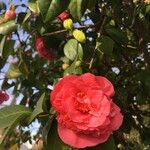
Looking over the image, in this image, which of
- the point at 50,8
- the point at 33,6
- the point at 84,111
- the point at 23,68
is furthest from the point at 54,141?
the point at 23,68

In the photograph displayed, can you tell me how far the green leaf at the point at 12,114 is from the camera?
117cm

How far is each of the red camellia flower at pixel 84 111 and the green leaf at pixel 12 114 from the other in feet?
0.37

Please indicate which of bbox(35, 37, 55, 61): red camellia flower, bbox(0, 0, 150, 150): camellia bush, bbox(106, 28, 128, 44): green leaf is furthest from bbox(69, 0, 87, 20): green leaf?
bbox(35, 37, 55, 61): red camellia flower

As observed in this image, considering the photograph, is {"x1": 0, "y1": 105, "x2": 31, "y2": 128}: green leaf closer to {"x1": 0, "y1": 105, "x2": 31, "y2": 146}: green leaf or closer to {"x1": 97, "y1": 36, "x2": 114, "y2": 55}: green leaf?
{"x1": 0, "y1": 105, "x2": 31, "y2": 146}: green leaf

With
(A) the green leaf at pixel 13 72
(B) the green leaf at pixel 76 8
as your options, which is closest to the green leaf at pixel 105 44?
Answer: (B) the green leaf at pixel 76 8

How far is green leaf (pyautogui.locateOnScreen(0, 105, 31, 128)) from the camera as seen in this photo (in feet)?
3.85

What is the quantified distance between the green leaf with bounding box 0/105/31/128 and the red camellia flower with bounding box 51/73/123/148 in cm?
11

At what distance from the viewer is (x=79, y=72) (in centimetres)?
132

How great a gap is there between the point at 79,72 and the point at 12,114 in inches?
8.8

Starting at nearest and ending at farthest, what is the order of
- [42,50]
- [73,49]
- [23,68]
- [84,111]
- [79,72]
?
[84,111]
[79,72]
[73,49]
[23,68]
[42,50]

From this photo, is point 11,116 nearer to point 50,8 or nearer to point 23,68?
point 50,8

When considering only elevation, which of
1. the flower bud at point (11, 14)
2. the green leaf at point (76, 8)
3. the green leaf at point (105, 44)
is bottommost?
the green leaf at point (105, 44)

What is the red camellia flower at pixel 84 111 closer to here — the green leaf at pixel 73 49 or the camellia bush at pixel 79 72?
the camellia bush at pixel 79 72

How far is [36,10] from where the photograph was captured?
159cm
